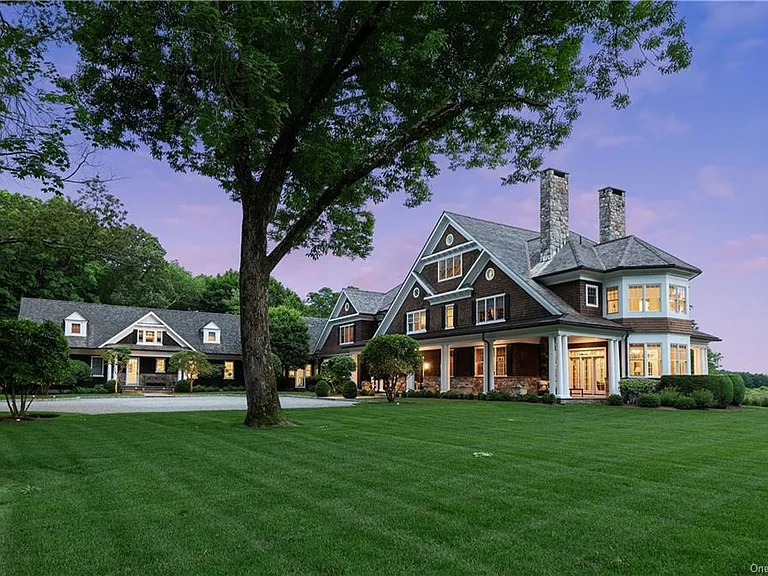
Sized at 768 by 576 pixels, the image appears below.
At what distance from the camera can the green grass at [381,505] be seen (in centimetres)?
371

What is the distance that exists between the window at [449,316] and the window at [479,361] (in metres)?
1.82

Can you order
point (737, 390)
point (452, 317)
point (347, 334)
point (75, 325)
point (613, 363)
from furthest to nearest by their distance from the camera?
1. point (347, 334)
2. point (75, 325)
3. point (452, 317)
4. point (613, 363)
5. point (737, 390)

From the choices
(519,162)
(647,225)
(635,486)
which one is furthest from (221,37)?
(647,225)

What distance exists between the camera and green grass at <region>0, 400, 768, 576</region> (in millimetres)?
3709

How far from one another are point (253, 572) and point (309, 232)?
13.5 metres

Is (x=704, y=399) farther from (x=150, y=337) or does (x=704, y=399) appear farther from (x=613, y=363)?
(x=150, y=337)

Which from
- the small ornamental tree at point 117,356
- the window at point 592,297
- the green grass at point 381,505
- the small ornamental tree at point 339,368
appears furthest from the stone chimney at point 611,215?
the small ornamental tree at point 117,356

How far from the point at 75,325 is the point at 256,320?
3099cm

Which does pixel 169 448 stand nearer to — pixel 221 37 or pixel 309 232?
pixel 221 37

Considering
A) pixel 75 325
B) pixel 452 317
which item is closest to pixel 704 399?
pixel 452 317

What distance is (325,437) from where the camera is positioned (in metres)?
9.73

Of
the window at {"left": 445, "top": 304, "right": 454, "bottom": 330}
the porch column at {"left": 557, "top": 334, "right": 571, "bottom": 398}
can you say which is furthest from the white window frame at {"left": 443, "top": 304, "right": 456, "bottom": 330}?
the porch column at {"left": 557, "top": 334, "right": 571, "bottom": 398}

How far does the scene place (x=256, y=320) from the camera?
12.2 meters

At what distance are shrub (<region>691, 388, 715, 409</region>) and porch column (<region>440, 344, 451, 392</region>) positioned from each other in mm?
12276
